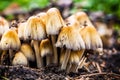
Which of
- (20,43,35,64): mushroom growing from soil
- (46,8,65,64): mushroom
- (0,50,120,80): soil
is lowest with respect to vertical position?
(0,50,120,80): soil

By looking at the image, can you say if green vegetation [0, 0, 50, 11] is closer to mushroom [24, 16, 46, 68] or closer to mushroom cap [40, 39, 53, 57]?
mushroom cap [40, 39, 53, 57]

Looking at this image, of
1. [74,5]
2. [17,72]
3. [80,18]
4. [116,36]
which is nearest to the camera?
[17,72]

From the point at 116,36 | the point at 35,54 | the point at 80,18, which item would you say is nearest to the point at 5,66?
the point at 35,54

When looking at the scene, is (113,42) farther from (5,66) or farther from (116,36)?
(5,66)

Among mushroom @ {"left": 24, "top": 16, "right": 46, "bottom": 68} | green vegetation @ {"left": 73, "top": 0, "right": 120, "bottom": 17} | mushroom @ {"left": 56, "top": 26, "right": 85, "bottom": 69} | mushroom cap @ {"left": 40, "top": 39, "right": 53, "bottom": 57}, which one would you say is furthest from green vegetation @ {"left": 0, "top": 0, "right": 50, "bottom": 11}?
mushroom @ {"left": 56, "top": 26, "right": 85, "bottom": 69}

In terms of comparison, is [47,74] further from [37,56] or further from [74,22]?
[74,22]

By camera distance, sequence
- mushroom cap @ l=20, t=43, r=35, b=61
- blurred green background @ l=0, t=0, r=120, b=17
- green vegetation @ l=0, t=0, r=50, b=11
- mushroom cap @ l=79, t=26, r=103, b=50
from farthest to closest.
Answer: blurred green background @ l=0, t=0, r=120, b=17 → green vegetation @ l=0, t=0, r=50, b=11 → mushroom cap @ l=20, t=43, r=35, b=61 → mushroom cap @ l=79, t=26, r=103, b=50
